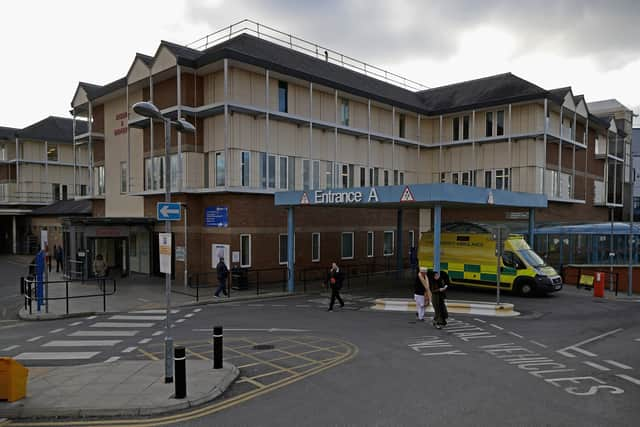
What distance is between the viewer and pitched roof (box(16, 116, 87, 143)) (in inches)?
1785

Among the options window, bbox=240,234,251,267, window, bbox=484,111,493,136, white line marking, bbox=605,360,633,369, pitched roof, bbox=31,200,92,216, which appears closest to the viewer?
white line marking, bbox=605,360,633,369

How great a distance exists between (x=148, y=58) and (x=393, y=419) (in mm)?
24037

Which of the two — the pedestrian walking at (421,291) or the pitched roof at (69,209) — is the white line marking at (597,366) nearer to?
the pedestrian walking at (421,291)

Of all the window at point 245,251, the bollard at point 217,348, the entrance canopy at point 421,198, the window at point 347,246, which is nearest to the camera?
the bollard at point 217,348

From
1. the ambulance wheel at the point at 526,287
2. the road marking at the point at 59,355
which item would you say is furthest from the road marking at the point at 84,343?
→ the ambulance wheel at the point at 526,287

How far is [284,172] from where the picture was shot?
85.2 feet

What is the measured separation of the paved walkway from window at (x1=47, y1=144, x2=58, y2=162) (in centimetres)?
4269

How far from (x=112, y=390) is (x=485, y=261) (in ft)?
53.9

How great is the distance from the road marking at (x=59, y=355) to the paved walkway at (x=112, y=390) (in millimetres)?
1058

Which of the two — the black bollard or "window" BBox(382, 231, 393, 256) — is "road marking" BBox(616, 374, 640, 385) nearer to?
the black bollard

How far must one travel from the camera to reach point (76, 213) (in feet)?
116

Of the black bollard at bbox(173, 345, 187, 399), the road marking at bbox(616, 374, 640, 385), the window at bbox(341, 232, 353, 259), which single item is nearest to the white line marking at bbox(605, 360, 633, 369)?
the road marking at bbox(616, 374, 640, 385)

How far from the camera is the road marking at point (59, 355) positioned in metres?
10.9

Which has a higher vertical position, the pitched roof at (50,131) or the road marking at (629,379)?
the pitched roof at (50,131)
